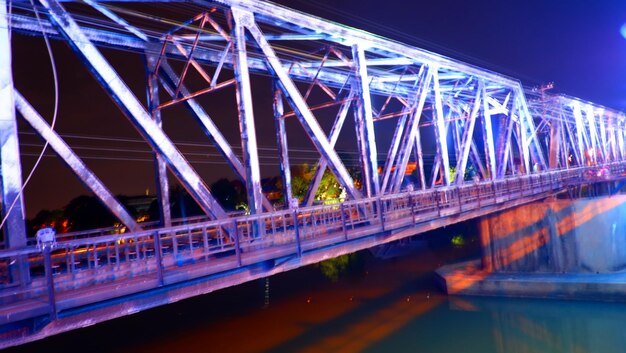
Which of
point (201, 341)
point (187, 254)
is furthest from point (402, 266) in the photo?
point (187, 254)

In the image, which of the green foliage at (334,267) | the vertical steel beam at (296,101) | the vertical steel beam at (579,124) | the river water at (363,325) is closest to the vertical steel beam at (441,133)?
the river water at (363,325)

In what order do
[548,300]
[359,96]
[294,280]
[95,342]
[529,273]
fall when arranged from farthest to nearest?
[294,280]
[529,273]
[548,300]
[95,342]
[359,96]

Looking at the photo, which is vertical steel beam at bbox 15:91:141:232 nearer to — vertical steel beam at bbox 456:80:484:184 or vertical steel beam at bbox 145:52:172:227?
vertical steel beam at bbox 145:52:172:227

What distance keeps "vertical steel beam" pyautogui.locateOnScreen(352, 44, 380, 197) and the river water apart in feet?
21.8

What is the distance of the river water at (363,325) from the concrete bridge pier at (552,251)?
67cm

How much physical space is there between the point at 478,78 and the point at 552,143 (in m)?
16.5

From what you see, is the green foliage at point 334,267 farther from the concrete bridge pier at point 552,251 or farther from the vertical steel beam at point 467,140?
the vertical steel beam at point 467,140

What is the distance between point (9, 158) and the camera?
7266 mm

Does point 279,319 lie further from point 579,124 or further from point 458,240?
point 579,124

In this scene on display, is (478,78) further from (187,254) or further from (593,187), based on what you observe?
(187,254)

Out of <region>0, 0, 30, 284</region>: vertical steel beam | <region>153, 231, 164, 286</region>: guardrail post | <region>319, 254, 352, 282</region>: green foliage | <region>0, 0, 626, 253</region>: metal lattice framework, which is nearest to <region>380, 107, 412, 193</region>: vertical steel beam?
<region>0, 0, 626, 253</region>: metal lattice framework

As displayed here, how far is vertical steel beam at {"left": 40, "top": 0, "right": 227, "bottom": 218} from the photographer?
852 cm

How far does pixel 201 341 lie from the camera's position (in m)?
18.8

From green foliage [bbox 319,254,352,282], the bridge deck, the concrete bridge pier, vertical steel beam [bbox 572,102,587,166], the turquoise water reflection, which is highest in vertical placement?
vertical steel beam [bbox 572,102,587,166]
